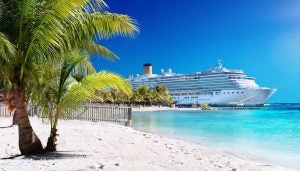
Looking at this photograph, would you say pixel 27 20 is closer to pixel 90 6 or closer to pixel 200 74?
pixel 90 6

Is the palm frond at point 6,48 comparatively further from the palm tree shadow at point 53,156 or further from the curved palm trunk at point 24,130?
the palm tree shadow at point 53,156

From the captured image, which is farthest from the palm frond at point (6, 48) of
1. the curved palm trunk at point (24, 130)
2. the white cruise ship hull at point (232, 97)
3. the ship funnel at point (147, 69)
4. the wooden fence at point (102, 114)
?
the ship funnel at point (147, 69)

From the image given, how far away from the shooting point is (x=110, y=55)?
10.3 metres

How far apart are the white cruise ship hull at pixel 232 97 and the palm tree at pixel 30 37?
91494mm

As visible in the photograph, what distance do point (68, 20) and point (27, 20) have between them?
73 cm

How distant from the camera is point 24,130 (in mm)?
7738

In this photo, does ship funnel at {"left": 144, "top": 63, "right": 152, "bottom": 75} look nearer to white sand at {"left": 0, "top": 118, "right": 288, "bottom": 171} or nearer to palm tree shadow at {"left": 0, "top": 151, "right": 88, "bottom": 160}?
white sand at {"left": 0, "top": 118, "right": 288, "bottom": 171}

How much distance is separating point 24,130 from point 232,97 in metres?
93.1

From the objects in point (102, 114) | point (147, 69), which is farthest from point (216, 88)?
point (102, 114)

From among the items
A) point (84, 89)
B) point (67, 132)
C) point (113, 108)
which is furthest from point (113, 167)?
point (113, 108)

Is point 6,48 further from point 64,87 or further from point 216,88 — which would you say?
point 216,88

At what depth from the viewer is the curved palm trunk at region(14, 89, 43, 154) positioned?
7.60m

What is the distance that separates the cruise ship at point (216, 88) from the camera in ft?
317

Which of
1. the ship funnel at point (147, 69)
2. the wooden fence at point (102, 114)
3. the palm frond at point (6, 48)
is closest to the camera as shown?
the palm frond at point (6, 48)
